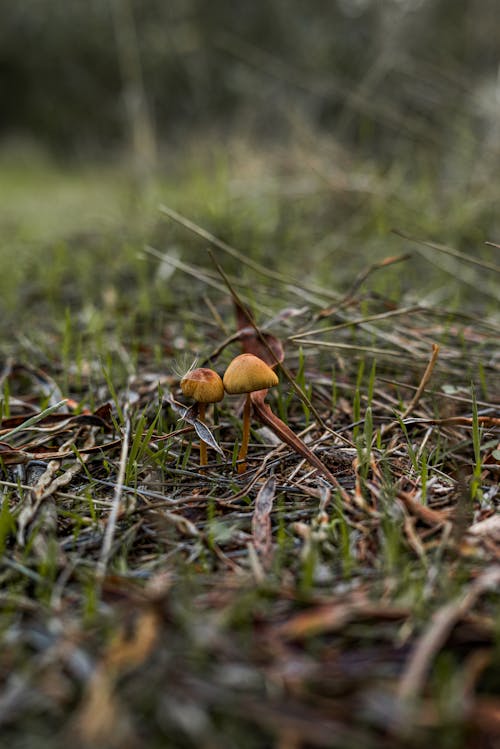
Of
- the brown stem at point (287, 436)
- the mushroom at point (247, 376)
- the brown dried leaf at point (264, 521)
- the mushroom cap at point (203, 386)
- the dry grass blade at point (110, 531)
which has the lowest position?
the brown dried leaf at point (264, 521)

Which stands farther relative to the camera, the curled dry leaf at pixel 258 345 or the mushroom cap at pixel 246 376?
the curled dry leaf at pixel 258 345

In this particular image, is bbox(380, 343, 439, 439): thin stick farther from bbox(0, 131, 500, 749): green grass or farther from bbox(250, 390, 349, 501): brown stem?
bbox(250, 390, 349, 501): brown stem

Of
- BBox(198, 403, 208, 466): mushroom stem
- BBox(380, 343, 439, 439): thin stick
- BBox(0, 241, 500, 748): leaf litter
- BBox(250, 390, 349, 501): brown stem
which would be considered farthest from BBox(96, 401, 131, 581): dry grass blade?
BBox(380, 343, 439, 439): thin stick

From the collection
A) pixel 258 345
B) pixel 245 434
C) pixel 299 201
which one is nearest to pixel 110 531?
pixel 245 434

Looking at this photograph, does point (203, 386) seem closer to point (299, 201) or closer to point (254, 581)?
point (254, 581)

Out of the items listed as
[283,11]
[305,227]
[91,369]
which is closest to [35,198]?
[305,227]

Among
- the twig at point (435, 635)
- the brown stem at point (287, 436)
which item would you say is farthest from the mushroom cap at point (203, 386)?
the twig at point (435, 635)

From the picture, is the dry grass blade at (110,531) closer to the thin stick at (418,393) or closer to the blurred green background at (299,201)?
the thin stick at (418,393)
